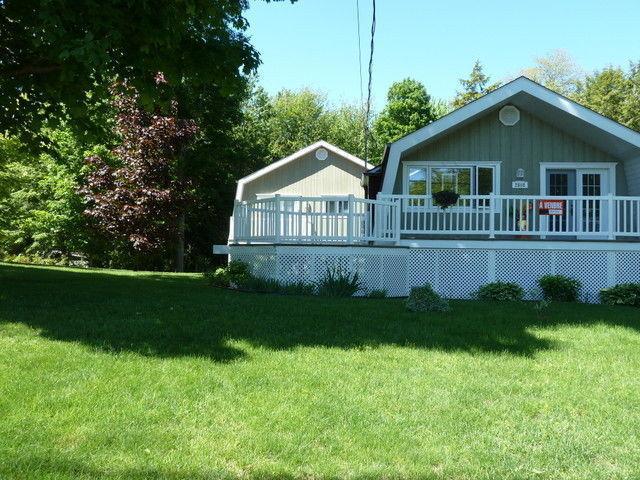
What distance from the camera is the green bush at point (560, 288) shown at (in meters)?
12.4

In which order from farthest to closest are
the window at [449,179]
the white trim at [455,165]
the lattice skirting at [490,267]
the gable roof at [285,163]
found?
the gable roof at [285,163] < the window at [449,179] < the white trim at [455,165] < the lattice skirting at [490,267]

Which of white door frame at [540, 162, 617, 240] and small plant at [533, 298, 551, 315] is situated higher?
white door frame at [540, 162, 617, 240]

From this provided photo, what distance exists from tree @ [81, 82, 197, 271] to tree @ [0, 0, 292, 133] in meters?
10.1

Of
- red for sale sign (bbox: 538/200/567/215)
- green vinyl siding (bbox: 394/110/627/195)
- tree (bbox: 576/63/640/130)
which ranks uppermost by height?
tree (bbox: 576/63/640/130)

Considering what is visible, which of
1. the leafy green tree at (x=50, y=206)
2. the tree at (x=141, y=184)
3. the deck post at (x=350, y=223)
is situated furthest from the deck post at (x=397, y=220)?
the leafy green tree at (x=50, y=206)

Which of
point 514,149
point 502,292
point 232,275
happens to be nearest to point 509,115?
point 514,149

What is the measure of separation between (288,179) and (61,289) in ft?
49.2

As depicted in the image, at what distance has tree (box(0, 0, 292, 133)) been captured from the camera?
785 cm

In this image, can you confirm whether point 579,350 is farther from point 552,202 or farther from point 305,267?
point 552,202

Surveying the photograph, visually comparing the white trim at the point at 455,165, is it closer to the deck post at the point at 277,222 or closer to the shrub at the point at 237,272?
the deck post at the point at 277,222

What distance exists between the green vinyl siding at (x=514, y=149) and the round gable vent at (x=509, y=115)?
0.10 meters

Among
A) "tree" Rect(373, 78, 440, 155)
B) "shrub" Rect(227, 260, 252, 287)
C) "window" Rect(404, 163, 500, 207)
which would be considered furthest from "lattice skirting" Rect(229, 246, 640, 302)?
"tree" Rect(373, 78, 440, 155)

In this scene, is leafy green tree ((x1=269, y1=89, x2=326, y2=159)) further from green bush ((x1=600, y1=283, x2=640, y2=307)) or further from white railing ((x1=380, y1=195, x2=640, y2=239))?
green bush ((x1=600, y1=283, x2=640, y2=307))

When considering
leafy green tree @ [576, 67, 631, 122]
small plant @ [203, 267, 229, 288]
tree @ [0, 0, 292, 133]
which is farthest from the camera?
leafy green tree @ [576, 67, 631, 122]
